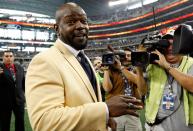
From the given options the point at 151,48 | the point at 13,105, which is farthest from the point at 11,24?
the point at 151,48

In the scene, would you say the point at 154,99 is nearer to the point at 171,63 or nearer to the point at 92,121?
the point at 171,63

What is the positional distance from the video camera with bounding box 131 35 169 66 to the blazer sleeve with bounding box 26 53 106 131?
1291 millimetres

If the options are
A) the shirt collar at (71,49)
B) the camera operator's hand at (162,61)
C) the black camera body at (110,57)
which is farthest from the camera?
the black camera body at (110,57)

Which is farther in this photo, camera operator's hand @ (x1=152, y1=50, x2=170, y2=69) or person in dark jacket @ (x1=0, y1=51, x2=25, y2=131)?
person in dark jacket @ (x1=0, y1=51, x2=25, y2=131)

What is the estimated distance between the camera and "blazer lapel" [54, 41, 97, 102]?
1665 millimetres

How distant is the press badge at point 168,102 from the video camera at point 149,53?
39 cm

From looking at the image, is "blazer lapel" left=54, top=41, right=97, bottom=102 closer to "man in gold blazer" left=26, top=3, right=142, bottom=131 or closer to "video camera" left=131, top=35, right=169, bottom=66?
"man in gold blazer" left=26, top=3, right=142, bottom=131

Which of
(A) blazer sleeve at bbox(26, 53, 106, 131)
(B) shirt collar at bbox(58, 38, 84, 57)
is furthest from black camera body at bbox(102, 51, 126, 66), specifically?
(A) blazer sleeve at bbox(26, 53, 106, 131)

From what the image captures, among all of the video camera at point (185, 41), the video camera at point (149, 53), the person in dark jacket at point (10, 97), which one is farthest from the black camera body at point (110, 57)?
the person in dark jacket at point (10, 97)

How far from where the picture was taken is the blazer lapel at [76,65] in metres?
1.67

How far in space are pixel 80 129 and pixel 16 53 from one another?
4724 cm

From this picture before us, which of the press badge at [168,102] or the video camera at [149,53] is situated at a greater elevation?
the video camera at [149,53]

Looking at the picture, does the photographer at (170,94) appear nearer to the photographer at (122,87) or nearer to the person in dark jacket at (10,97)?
the photographer at (122,87)

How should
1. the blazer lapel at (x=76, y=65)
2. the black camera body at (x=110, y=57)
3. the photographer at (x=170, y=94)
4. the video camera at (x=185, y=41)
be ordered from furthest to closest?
the black camera body at (x=110, y=57)
the photographer at (x=170, y=94)
the blazer lapel at (x=76, y=65)
the video camera at (x=185, y=41)
